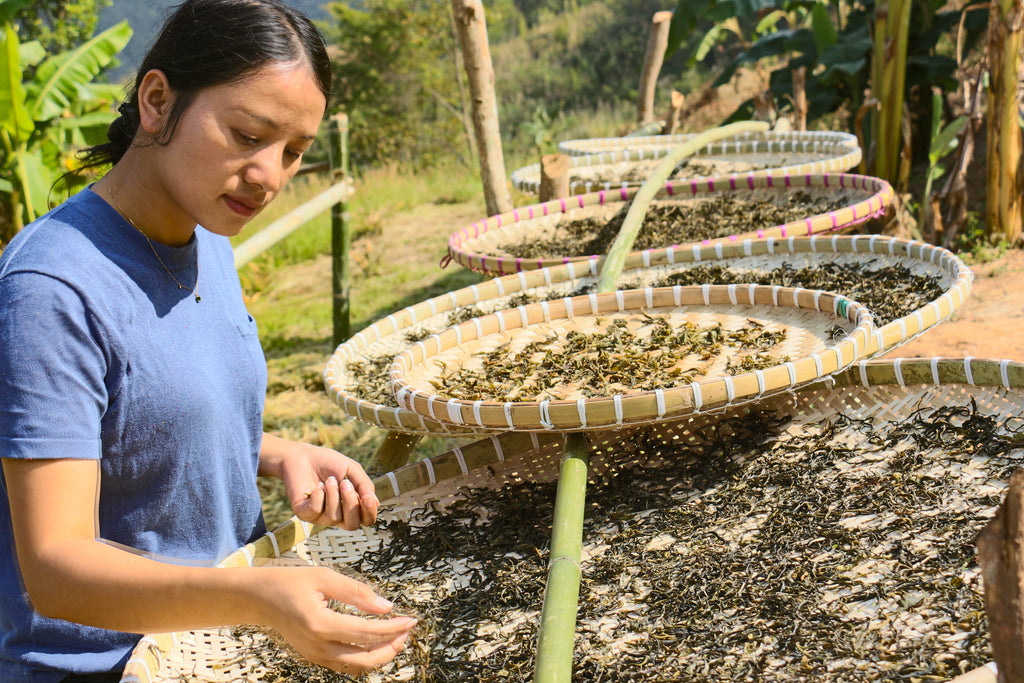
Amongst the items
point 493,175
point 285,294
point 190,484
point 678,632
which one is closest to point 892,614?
point 678,632

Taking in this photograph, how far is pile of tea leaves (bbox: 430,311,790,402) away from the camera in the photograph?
181 centimetres

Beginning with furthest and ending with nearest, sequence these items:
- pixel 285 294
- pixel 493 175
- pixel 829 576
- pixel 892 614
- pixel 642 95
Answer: pixel 285 294 < pixel 642 95 < pixel 493 175 < pixel 829 576 < pixel 892 614

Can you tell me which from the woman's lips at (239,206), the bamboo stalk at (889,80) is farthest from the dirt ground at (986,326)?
the woman's lips at (239,206)

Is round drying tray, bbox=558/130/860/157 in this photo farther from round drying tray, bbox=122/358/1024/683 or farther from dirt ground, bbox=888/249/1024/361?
round drying tray, bbox=122/358/1024/683

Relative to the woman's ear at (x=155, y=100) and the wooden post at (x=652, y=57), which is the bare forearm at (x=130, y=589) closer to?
the woman's ear at (x=155, y=100)

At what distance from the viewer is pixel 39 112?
5.36 meters

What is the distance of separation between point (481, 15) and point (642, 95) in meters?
3.63

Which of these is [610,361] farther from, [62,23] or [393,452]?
[62,23]

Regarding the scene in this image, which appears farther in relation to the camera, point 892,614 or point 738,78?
point 738,78

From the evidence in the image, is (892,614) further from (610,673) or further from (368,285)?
(368,285)

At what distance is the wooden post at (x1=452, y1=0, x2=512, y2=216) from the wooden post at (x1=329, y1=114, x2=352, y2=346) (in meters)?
1.14

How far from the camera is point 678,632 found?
1.41m

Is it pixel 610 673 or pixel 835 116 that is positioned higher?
pixel 610 673

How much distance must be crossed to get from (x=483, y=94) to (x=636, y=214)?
4.23 feet
